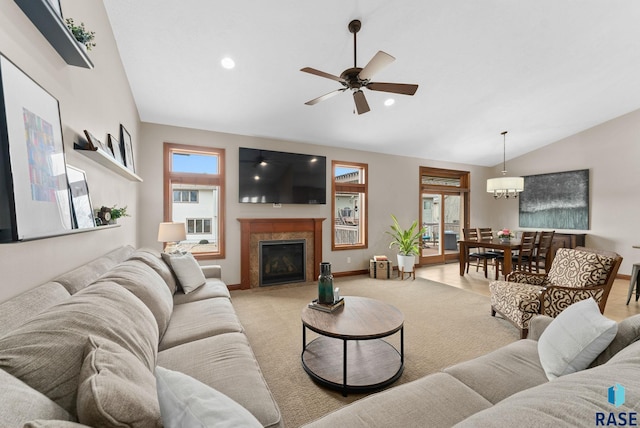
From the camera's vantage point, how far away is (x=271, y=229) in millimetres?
4789

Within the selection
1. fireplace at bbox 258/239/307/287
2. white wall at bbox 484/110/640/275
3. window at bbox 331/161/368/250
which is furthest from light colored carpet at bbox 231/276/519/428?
white wall at bbox 484/110/640/275

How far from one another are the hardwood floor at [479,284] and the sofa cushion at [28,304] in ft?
16.6

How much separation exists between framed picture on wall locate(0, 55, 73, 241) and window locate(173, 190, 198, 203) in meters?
2.99

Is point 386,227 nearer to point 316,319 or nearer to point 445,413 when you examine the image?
point 316,319

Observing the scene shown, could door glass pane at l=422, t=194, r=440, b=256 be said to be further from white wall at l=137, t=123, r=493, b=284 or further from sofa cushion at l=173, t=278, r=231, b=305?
sofa cushion at l=173, t=278, r=231, b=305

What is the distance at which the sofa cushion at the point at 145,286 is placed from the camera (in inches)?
62.4

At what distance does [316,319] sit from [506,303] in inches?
85.3

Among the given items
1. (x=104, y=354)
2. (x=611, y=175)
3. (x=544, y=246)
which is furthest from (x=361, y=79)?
(x=611, y=175)

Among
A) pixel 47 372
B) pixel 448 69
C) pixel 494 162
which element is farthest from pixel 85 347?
pixel 494 162

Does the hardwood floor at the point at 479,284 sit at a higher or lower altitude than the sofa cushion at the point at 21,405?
lower

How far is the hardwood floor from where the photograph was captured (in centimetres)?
349

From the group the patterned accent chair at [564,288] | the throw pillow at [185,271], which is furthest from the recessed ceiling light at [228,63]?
the patterned accent chair at [564,288]

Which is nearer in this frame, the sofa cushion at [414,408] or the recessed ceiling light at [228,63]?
the sofa cushion at [414,408]

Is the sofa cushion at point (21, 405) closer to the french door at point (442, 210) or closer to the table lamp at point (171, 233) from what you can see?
the table lamp at point (171, 233)
